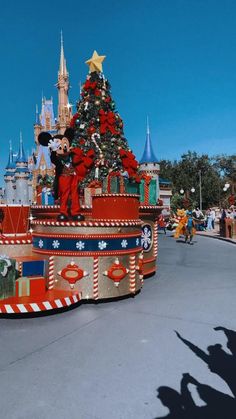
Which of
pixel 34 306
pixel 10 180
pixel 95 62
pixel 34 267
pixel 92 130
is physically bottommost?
pixel 34 306

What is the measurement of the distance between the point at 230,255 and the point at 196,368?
10.3 m

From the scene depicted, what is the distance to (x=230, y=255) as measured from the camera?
13.6m

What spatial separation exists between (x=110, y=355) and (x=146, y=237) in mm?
4921

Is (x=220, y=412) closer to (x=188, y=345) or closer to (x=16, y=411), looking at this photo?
(x=188, y=345)

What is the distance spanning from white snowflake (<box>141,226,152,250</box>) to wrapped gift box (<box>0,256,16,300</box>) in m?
3.93

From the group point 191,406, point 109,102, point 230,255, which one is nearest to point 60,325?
point 191,406

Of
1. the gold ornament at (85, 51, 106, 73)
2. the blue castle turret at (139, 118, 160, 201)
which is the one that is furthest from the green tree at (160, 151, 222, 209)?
the gold ornament at (85, 51, 106, 73)

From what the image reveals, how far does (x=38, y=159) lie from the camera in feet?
175

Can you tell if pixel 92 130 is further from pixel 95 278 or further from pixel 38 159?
pixel 38 159

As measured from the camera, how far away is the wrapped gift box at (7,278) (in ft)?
19.7

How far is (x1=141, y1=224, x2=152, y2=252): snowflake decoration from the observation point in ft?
29.3

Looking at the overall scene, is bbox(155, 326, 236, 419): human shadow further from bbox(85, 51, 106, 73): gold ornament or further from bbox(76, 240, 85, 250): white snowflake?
bbox(85, 51, 106, 73): gold ornament

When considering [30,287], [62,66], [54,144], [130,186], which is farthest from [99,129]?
[62,66]

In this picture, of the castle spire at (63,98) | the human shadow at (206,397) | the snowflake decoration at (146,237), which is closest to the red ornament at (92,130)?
the snowflake decoration at (146,237)
